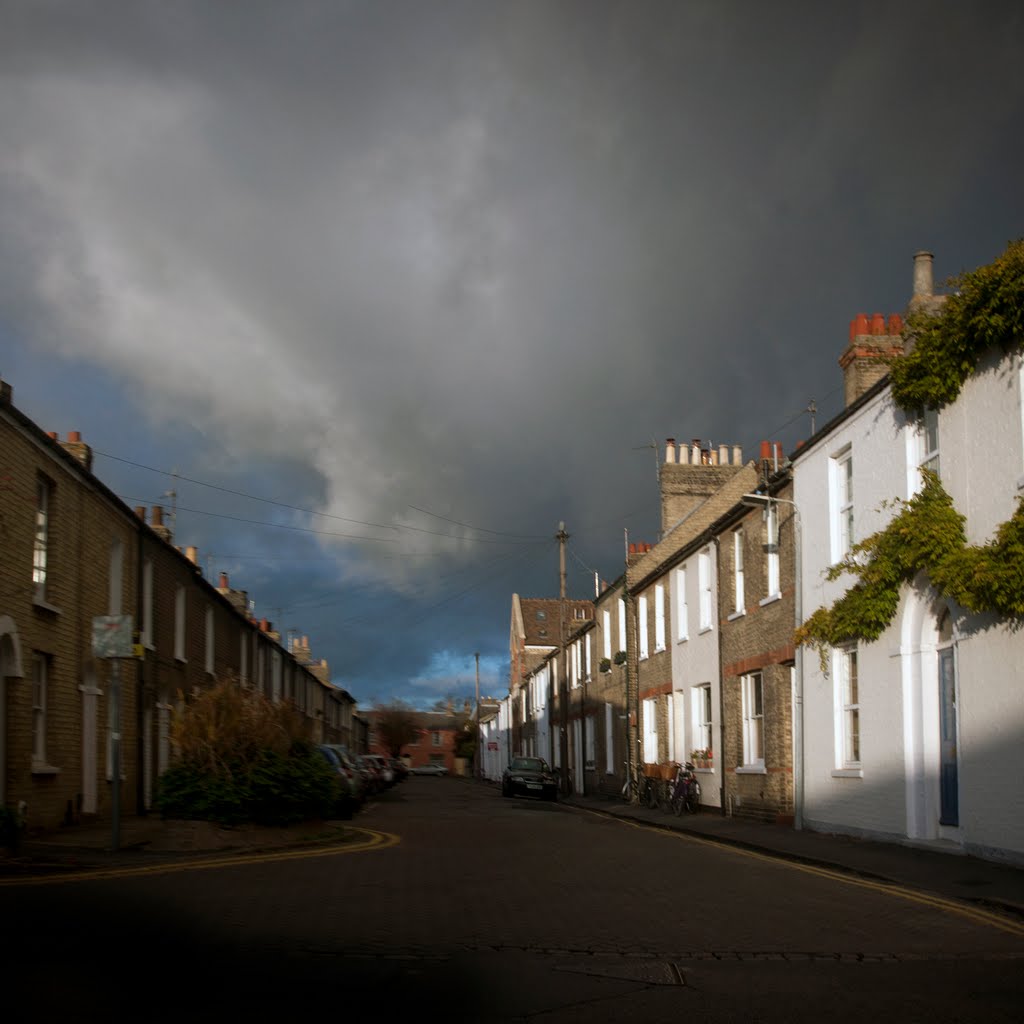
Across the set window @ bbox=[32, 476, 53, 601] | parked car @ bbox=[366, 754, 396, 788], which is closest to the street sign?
window @ bbox=[32, 476, 53, 601]

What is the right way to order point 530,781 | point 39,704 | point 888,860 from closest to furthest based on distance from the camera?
point 888,860 → point 39,704 → point 530,781

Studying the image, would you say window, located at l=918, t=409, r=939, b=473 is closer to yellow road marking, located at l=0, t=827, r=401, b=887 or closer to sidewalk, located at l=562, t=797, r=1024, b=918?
sidewalk, located at l=562, t=797, r=1024, b=918

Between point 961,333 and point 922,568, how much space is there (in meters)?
3.14

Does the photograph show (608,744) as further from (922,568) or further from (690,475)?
(922,568)

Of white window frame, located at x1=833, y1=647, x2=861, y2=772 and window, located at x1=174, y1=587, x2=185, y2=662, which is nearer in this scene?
white window frame, located at x1=833, y1=647, x2=861, y2=772

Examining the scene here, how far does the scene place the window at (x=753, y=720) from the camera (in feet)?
78.1

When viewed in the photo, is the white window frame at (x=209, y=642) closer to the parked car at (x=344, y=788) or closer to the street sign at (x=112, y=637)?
the parked car at (x=344, y=788)

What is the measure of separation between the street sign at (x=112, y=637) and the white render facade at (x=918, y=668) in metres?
9.95

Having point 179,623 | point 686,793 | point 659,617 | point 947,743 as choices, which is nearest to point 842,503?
point 947,743

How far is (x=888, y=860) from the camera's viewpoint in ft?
48.2

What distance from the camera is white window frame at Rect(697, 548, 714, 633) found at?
27422 millimetres

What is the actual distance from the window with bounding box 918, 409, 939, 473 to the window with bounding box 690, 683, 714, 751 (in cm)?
1198

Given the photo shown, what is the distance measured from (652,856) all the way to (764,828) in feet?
20.1

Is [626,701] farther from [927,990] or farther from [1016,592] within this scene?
[927,990]
